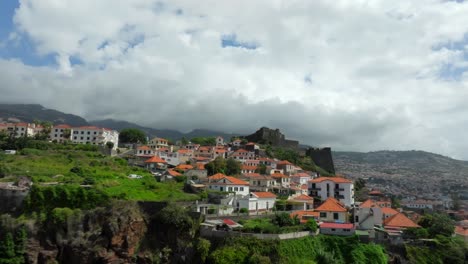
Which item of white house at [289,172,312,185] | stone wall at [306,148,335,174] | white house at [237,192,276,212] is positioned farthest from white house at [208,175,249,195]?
stone wall at [306,148,335,174]

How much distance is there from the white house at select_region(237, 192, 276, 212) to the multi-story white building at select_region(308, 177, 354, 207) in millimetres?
12288

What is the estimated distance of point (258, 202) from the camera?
1933 inches

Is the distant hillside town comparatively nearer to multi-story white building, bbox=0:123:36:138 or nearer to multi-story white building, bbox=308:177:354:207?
multi-story white building, bbox=0:123:36:138

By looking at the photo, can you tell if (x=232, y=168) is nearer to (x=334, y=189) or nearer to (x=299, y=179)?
(x=299, y=179)

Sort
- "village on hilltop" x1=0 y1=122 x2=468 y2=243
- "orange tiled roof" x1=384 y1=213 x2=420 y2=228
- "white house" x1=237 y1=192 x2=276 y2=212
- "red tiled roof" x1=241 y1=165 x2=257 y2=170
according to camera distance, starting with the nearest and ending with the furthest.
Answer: "village on hilltop" x1=0 y1=122 x2=468 y2=243 → "orange tiled roof" x1=384 y1=213 x2=420 y2=228 → "white house" x1=237 y1=192 x2=276 y2=212 → "red tiled roof" x1=241 y1=165 x2=257 y2=170

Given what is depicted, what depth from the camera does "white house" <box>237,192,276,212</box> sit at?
47719 mm

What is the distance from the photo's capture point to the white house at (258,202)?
157 feet

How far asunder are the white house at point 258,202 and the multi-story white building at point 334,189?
12.3m

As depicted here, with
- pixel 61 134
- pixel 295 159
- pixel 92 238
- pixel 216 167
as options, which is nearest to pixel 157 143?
pixel 61 134

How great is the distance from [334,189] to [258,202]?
17.0m

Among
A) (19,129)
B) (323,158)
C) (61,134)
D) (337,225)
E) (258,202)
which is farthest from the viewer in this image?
(323,158)

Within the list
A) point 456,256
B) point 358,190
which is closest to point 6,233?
point 456,256

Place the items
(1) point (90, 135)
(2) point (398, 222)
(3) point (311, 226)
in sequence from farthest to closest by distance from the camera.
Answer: (1) point (90, 135) < (2) point (398, 222) < (3) point (311, 226)

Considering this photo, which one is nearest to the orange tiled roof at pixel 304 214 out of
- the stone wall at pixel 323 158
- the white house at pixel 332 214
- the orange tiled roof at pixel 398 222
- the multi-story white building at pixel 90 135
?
the white house at pixel 332 214
